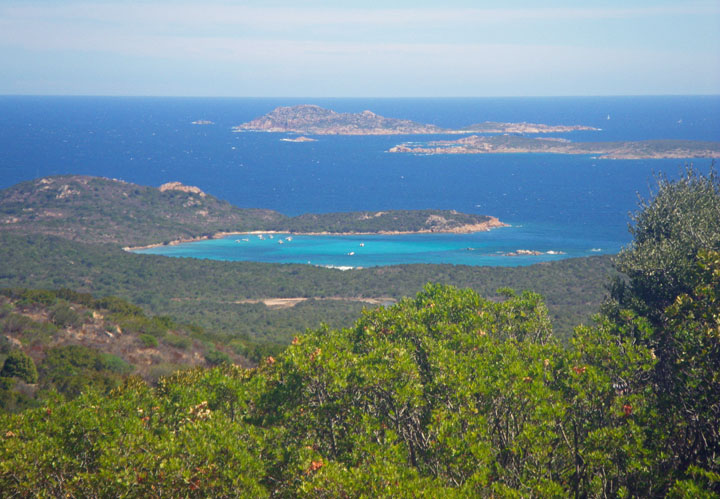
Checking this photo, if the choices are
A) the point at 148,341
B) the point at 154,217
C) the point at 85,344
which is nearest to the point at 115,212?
the point at 154,217

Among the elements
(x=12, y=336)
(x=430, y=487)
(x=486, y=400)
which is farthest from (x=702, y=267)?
(x=12, y=336)

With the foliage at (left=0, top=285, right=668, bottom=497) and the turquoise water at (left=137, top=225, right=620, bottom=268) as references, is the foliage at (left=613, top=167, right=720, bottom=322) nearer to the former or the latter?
the foliage at (left=0, top=285, right=668, bottom=497)

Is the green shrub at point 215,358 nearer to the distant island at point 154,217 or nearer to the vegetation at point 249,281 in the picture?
the vegetation at point 249,281

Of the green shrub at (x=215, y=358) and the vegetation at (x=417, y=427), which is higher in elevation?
the vegetation at (x=417, y=427)

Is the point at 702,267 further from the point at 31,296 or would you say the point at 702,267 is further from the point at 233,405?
the point at 31,296

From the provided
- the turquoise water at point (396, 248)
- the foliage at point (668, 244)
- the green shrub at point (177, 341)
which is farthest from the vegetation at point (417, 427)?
the turquoise water at point (396, 248)

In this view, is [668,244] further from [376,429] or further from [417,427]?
[376,429]
